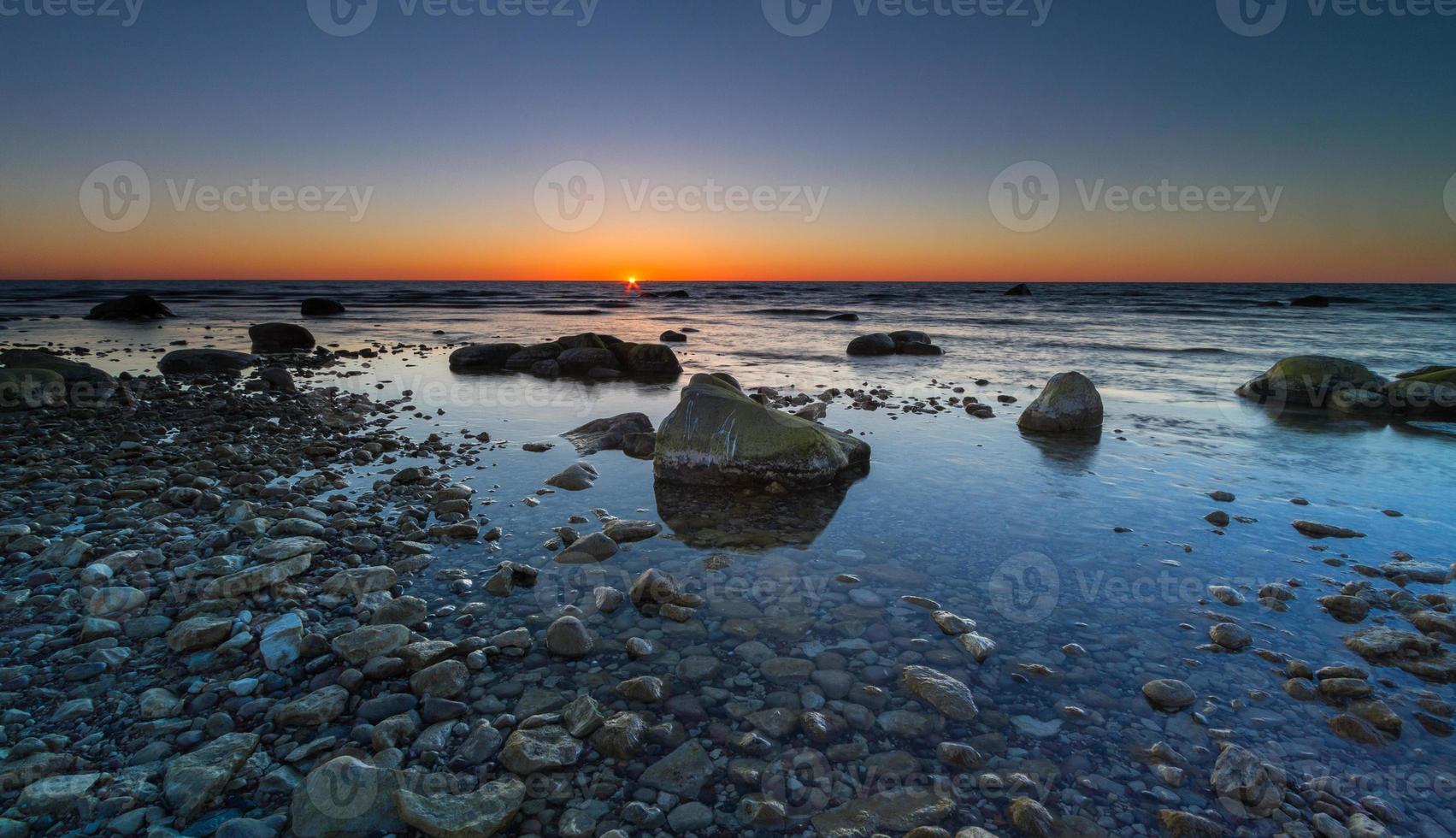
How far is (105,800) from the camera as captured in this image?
2395 millimetres

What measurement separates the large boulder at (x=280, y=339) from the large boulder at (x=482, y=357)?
7.41 meters

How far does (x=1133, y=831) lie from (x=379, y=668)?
3.52 m

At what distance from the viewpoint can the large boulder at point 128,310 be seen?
102 feet

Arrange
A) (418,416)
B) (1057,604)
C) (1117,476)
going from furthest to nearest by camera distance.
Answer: (418,416)
(1117,476)
(1057,604)

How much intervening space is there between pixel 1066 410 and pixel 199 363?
18.4m

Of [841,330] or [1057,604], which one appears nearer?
[1057,604]

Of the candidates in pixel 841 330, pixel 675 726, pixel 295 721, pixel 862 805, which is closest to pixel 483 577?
pixel 295 721

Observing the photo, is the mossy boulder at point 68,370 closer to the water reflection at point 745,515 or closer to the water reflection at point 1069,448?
the water reflection at point 745,515

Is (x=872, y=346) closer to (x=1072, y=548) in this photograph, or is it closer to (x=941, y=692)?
(x=1072, y=548)

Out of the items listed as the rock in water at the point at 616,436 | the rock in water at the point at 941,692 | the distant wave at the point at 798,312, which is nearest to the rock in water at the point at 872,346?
the rock in water at the point at 616,436

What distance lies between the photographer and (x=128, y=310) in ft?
103

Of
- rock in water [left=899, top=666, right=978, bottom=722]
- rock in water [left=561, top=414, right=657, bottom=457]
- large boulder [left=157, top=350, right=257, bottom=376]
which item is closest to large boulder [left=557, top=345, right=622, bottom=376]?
rock in water [left=561, top=414, right=657, bottom=457]

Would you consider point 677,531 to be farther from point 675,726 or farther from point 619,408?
point 619,408

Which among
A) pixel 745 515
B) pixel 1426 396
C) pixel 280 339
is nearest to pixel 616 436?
pixel 745 515
